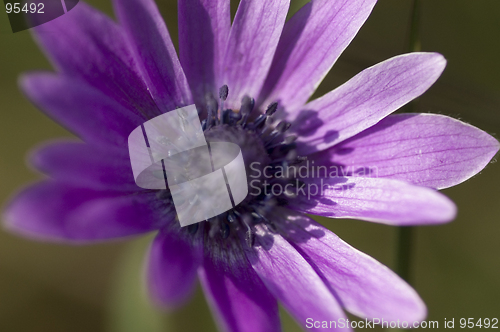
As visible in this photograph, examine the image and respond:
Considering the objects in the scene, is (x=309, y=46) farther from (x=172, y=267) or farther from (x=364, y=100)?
(x=172, y=267)

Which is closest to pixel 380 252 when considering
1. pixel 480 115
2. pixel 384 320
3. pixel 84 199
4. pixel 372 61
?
pixel 480 115

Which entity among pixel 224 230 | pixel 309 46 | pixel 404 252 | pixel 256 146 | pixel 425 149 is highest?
pixel 309 46

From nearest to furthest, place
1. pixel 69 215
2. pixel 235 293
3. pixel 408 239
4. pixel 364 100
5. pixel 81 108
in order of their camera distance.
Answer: pixel 69 215 → pixel 81 108 → pixel 235 293 → pixel 364 100 → pixel 408 239

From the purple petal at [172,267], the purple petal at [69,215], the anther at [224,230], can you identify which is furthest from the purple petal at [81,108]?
the anther at [224,230]

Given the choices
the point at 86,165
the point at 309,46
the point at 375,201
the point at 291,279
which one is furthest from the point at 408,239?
the point at 86,165

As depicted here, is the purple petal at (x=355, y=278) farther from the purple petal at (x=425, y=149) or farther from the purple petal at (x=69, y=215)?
the purple petal at (x=69, y=215)

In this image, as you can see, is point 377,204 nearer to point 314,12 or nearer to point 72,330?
point 314,12

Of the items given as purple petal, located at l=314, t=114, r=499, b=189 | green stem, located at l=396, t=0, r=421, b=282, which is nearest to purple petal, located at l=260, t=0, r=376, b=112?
green stem, located at l=396, t=0, r=421, b=282
